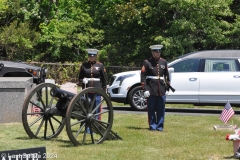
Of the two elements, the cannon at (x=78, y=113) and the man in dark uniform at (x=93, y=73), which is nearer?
the cannon at (x=78, y=113)

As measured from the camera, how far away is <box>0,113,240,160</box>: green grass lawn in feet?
32.1

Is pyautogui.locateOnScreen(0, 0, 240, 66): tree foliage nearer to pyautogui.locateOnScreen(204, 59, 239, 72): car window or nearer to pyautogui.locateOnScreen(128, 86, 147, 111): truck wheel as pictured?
pyautogui.locateOnScreen(204, 59, 239, 72): car window

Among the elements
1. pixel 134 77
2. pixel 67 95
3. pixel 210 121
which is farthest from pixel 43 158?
pixel 134 77

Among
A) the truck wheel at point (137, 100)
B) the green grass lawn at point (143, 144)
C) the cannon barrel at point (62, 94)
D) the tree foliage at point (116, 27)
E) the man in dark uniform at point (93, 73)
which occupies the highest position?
the tree foliage at point (116, 27)

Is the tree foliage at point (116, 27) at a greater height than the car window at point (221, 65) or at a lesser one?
greater

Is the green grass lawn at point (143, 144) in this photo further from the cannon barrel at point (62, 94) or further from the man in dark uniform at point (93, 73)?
the man in dark uniform at point (93, 73)

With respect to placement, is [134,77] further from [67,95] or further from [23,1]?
[23,1]

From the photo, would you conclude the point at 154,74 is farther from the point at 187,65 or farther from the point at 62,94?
the point at 187,65

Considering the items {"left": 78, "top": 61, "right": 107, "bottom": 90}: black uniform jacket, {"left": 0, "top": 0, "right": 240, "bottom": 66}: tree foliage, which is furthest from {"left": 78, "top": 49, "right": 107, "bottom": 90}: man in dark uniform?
{"left": 0, "top": 0, "right": 240, "bottom": 66}: tree foliage

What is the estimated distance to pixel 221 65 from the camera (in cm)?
1727

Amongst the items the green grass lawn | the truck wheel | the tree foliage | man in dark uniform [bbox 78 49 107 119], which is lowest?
the green grass lawn

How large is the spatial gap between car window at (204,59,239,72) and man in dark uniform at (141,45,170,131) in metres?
4.48

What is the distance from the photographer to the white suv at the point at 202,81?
17000 millimetres

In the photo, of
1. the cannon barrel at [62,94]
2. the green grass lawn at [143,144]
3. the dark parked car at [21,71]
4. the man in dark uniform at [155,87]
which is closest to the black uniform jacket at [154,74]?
the man in dark uniform at [155,87]
